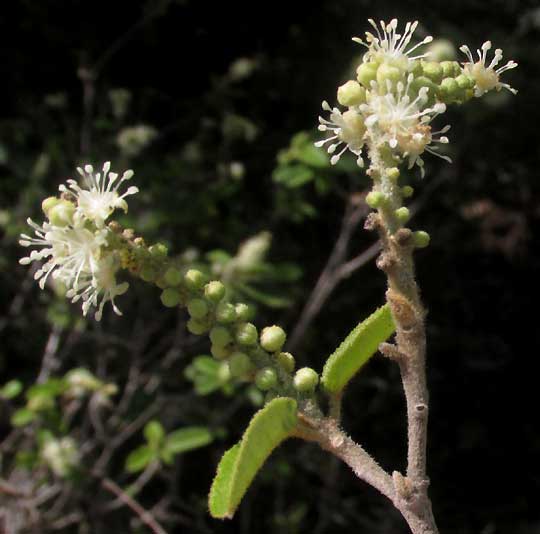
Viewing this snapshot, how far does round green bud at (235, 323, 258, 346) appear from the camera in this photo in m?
0.94

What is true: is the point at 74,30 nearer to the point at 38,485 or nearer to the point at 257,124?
the point at 257,124

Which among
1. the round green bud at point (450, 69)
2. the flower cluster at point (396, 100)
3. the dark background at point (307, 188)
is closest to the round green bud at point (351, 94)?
the flower cluster at point (396, 100)

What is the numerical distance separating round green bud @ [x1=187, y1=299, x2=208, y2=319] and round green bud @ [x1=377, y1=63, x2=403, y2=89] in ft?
1.04

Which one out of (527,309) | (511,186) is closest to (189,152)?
(511,186)

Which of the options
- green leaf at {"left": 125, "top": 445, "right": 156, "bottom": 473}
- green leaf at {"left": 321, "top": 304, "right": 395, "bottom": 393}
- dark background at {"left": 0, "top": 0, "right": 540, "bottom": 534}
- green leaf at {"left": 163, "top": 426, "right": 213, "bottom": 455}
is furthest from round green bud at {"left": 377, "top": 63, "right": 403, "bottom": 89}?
dark background at {"left": 0, "top": 0, "right": 540, "bottom": 534}

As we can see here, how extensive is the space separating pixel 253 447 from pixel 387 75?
0.44m

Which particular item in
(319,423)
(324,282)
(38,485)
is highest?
(324,282)

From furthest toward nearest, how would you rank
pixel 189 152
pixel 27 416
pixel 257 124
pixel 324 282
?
pixel 257 124, pixel 189 152, pixel 324 282, pixel 27 416

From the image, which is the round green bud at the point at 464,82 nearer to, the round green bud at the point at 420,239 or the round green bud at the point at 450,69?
the round green bud at the point at 450,69

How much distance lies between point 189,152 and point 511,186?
1.81m

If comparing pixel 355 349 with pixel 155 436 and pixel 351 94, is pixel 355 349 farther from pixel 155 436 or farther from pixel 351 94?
pixel 155 436

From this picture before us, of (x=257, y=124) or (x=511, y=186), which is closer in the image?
(x=257, y=124)

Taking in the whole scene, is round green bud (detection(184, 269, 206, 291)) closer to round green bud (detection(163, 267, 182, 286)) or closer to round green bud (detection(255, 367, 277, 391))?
round green bud (detection(163, 267, 182, 286))

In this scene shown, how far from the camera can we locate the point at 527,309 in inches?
188
